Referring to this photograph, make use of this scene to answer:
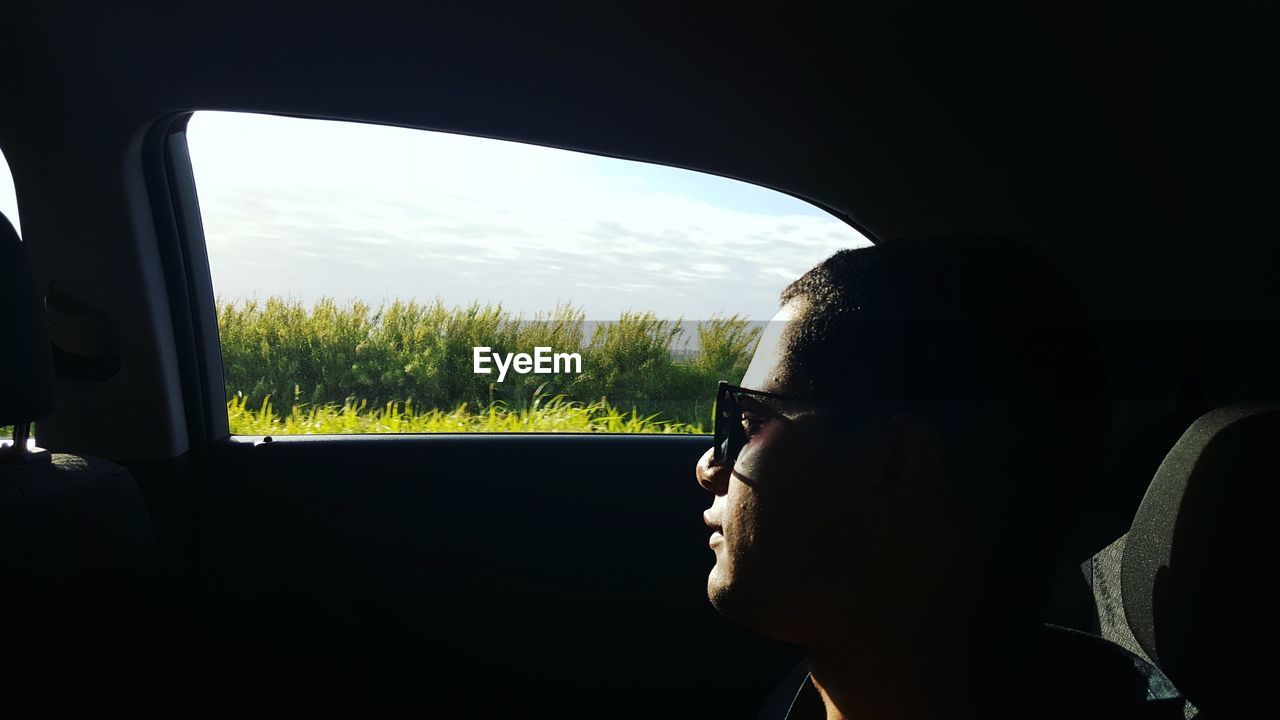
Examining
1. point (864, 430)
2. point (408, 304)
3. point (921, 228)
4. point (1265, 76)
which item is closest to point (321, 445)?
point (408, 304)

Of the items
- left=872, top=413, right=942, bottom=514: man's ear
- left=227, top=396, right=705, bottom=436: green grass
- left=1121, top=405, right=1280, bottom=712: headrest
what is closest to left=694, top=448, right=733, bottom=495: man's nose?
left=872, top=413, right=942, bottom=514: man's ear

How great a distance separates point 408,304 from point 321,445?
62 centimetres

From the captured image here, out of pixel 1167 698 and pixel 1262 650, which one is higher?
pixel 1262 650

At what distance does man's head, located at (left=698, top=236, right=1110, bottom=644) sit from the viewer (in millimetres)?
1128

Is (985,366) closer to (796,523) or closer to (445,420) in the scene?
(796,523)

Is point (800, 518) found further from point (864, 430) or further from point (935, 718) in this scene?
point (935, 718)

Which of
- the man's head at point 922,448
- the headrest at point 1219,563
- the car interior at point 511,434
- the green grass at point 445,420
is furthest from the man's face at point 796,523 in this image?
the green grass at point 445,420

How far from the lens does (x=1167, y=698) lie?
130 cm

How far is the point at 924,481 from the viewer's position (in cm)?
112

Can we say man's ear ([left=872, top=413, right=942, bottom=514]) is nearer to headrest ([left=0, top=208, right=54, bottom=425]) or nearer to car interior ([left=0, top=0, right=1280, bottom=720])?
car interior ([left=0, top=0, right=1280, bottom=720])

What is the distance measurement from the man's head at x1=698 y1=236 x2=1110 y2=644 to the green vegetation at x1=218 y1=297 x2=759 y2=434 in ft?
6.31

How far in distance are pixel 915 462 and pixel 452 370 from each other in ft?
8.28

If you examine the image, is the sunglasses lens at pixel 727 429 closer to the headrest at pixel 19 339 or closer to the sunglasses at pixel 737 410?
the sunglasses at pixel 737 410

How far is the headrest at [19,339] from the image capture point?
5.58ft
